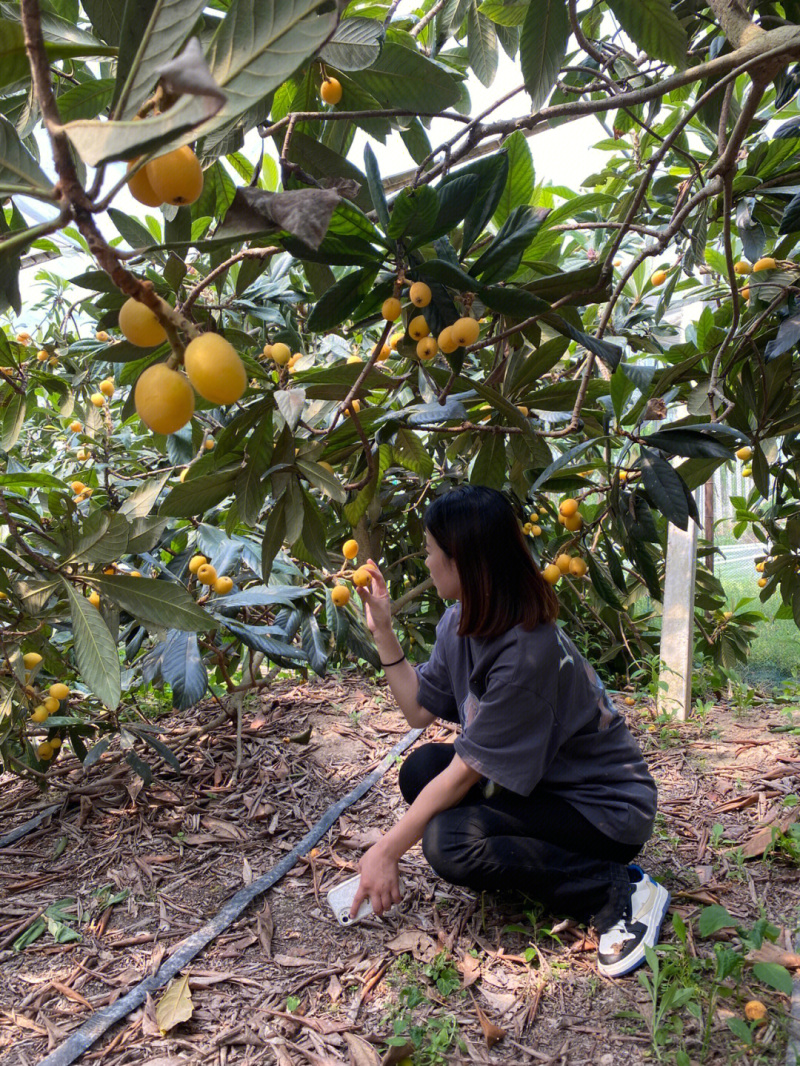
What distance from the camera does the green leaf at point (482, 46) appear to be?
69.9 inches

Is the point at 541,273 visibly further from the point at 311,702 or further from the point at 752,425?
the point at 311,702

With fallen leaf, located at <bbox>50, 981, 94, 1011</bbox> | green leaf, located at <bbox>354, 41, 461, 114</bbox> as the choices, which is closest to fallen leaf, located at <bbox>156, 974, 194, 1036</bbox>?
fallen leaf, located at <bbox>50, 981, 94, 1011</bbox>

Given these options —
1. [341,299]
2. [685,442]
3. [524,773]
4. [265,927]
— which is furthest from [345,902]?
[341,299]

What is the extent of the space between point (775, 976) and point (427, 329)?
1.22 meters

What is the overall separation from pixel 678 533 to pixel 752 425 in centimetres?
103

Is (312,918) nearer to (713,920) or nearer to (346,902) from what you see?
(346,902)

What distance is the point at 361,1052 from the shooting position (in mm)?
1361

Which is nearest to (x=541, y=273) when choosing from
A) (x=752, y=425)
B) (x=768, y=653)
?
(x=752, y=425)

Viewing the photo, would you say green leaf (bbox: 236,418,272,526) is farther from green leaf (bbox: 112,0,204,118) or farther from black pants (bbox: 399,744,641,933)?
black pants (bbox: 399,744,641,933)

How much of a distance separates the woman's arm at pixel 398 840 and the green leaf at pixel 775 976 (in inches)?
24.6

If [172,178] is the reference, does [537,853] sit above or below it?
below

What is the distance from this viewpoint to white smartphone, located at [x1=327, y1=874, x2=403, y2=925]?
1758 mm

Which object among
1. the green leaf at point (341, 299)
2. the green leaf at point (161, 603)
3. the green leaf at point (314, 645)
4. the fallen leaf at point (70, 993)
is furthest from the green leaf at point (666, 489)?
the fallen leaf at point (70, 993)

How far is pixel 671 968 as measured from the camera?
146 centimetres
